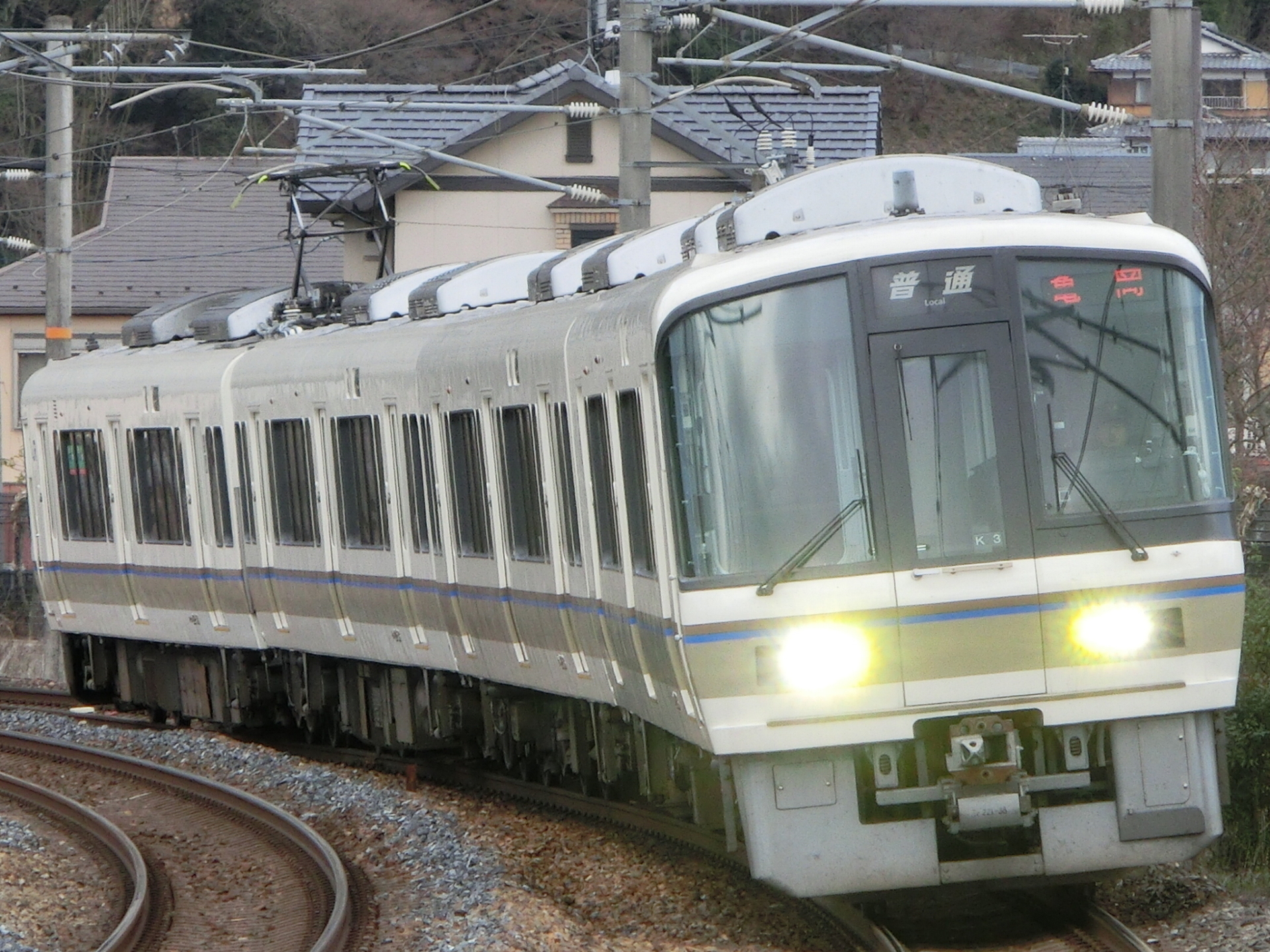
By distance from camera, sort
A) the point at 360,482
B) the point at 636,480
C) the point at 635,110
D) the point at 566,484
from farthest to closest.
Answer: the point at 635,110
the point at 360,482
the point at 566,484
the point at 636,480

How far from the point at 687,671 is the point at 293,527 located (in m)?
7.07

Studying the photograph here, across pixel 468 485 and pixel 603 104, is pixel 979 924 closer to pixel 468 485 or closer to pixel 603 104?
pixel 468 485

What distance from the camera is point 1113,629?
8.01 metres

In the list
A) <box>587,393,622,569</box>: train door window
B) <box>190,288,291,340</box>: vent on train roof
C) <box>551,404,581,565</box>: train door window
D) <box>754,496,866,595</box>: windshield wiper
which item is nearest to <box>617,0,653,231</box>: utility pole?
<box>190,288,291,340</box>: vent on train roof

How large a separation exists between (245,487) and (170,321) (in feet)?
9.41

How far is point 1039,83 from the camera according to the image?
49.9m

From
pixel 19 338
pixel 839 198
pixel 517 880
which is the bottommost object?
pixel 517 880

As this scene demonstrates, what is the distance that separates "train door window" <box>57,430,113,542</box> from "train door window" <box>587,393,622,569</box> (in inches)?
338

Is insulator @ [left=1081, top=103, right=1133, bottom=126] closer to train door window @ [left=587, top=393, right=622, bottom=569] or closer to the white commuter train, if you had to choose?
the white commuter train

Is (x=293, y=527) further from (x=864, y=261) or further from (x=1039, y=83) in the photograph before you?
(x=1039, y=83)

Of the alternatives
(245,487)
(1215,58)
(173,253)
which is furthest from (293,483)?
(1215,58)

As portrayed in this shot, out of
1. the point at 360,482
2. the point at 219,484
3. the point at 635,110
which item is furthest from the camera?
the point at 219,484

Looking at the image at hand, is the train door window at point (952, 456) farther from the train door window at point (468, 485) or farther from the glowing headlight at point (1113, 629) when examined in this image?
the train door window at point (468, 485)

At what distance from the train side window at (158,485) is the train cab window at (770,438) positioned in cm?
875
